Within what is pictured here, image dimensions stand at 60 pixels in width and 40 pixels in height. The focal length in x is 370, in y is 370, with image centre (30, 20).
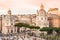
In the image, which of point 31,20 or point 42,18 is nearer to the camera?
point 42,18

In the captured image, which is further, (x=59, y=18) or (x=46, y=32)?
(x=59, y=18)

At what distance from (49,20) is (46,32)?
3.57 ft

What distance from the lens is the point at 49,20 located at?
40.4ft

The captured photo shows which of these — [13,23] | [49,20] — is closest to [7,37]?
[13,23]

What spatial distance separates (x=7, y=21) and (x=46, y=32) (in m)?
1.53

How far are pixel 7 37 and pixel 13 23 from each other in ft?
3.66

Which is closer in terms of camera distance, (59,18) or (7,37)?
(7,37)

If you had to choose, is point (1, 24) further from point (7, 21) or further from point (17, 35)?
point (17, 35)

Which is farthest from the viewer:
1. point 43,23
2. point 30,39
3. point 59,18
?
point 59,18

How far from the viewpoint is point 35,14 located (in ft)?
40.4

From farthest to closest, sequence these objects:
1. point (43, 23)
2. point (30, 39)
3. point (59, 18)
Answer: point (59, 18) → point (43, 23) → point (30, 39)

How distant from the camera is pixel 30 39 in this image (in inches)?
428

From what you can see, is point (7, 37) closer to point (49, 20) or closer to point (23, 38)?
point (23, 38)

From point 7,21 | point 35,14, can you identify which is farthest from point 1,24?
point 35,14
